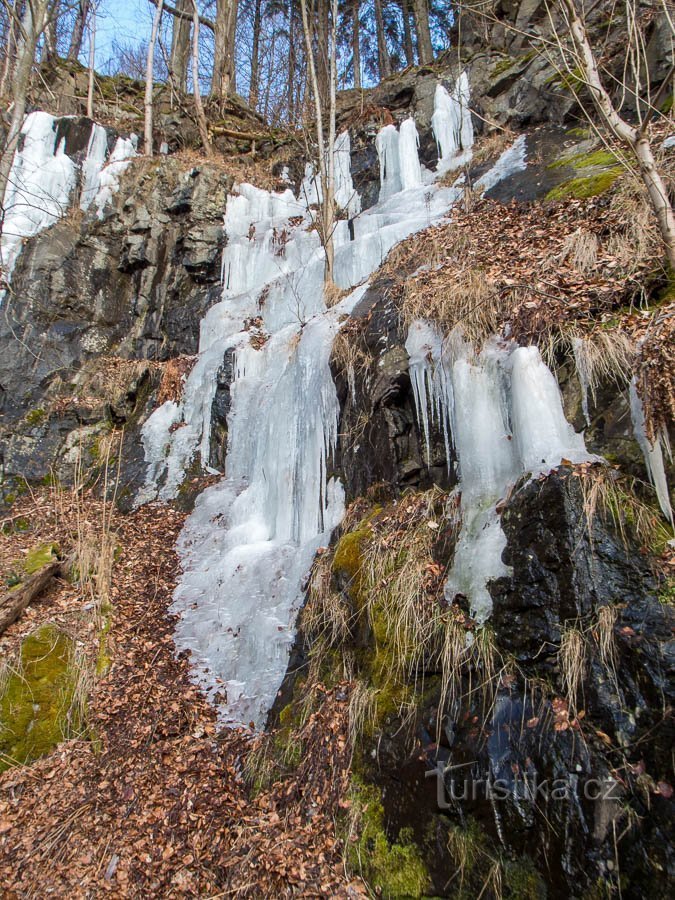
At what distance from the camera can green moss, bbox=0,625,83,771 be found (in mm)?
3469

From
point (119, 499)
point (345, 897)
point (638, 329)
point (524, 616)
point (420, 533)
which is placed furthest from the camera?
point (119, 499)

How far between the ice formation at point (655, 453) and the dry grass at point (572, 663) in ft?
2.77

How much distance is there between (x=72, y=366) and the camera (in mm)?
8648

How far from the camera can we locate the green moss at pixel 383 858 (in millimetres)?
2266

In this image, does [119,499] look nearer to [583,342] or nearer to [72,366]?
[72,366]

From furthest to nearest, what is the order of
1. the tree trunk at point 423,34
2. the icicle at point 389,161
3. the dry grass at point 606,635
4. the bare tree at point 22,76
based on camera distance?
1. the tree trunk at point 423,34
2. the icicle at point 389,161
3. the bare tree at point 22,76
4. the dry grass at point 606,635

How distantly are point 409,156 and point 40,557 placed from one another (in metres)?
10.2

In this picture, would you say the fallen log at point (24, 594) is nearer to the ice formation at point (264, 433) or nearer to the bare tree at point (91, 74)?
the ice formation at point (264, 433)

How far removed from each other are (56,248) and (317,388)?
7.64 metres

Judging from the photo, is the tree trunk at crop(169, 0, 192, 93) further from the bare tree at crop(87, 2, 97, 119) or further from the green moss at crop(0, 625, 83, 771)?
the green moss at crop(0, 625, 83, 771)

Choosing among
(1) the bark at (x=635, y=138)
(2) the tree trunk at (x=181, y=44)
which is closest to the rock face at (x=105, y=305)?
(2) the tree trunk at (x=181, y=44)

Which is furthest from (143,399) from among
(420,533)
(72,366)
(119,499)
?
(420,533)

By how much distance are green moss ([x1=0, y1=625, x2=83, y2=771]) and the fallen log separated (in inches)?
10.9

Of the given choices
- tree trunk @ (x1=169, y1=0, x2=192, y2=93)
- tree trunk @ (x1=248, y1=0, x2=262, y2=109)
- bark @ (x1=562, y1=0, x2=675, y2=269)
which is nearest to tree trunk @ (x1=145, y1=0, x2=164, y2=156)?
tree trunk @ (x1=169, y1=0, x2=192, y2=93)
